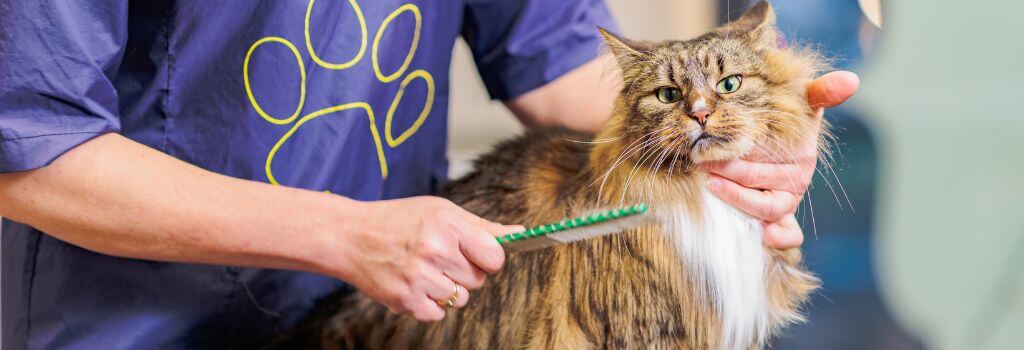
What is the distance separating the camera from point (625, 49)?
37.7 inches

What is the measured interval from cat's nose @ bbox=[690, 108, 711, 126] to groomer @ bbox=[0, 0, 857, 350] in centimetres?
7

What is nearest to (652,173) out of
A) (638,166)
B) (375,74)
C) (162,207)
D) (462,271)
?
(638,166)

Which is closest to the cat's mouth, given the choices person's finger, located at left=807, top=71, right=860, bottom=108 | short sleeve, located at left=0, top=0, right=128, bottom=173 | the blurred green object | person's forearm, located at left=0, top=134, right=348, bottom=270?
person's finger, located at left=807, top=71, right=860, bottom=108

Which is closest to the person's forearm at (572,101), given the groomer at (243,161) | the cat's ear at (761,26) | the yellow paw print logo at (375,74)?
the groomer at (243,161)

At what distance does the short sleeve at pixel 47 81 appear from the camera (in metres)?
0.82

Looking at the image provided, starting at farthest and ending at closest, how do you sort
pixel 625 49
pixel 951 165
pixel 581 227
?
pixel 951 165 → pixel 625 49 → pixel 581 227

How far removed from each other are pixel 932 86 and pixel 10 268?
4.28 feet

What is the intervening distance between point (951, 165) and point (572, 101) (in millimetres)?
605

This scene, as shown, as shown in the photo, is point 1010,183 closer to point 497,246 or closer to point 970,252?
point 970,252

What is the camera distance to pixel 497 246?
0.84 metres

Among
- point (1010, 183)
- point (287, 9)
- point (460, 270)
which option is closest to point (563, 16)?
point (287, 9)

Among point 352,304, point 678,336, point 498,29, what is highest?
point 498,29

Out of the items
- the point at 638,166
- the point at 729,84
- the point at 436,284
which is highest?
the point at 729,84

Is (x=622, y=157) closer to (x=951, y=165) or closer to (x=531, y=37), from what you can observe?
(x=531, y=37)
